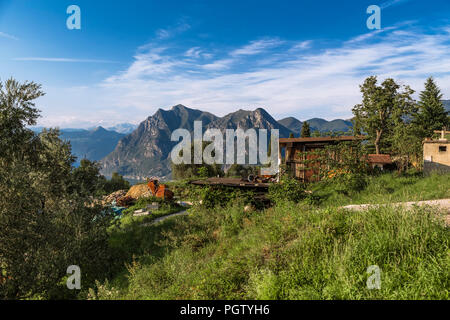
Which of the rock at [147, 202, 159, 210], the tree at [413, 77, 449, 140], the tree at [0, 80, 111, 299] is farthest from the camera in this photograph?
the tree at [413, 77, 449, 140]

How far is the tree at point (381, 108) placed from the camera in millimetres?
33344

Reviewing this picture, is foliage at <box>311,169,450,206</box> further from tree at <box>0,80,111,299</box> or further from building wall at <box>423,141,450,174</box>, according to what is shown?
tree at <box>0,80,111,299</box>

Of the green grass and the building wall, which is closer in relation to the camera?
the green grass

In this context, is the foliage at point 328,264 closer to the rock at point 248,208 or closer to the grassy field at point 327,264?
the grassy field at point 327,264

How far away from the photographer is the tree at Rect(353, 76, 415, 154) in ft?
109

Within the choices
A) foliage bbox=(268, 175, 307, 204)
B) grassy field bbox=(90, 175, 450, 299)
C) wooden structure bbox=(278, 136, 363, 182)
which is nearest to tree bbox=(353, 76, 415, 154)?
wooden structure bbox=(278, 136, 363, 182)

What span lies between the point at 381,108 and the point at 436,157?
17.4 m

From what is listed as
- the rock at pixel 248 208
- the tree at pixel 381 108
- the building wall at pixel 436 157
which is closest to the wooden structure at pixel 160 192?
the rock at pixel 248 208

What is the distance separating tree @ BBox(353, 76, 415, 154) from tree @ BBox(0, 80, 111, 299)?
3515cm

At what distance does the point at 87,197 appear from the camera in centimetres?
1245

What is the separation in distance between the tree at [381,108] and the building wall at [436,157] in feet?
48.1
